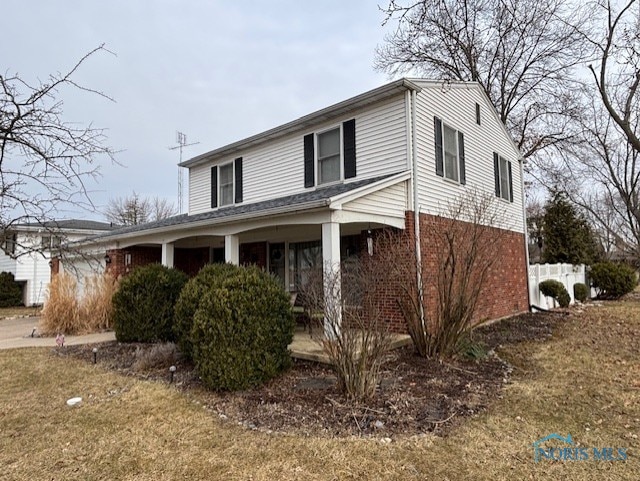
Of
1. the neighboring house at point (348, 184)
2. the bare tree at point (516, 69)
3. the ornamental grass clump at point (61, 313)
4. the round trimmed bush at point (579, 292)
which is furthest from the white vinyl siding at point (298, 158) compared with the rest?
the round trimmed bush at point (579, 292)

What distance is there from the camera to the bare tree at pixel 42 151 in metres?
2.65

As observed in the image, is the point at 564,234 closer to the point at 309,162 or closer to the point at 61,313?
the point at 309,162

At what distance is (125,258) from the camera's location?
43.2ft

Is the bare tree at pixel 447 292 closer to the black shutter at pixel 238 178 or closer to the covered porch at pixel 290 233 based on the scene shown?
the covered porch at pixel 290 233

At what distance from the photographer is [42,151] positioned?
109 inches

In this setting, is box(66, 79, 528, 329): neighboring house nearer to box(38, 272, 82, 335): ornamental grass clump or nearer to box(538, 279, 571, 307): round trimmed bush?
box(538, 279, 571, 307): round trimmed bush

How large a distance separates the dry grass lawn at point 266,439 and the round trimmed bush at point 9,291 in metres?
17.1

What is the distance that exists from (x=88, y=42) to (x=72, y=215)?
4.90 feet

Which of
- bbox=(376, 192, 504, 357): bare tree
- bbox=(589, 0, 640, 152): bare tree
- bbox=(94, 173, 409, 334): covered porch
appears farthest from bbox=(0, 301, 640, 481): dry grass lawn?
bbox=(589, 0, 640, 152): bare tree

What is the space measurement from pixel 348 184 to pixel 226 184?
531 centimetres

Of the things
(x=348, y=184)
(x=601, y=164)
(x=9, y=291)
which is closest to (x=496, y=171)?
(x=348, y=184)

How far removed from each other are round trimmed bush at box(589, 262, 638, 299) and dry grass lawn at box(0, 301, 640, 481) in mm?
13458

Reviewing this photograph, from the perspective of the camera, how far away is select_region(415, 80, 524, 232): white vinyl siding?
8711 millimetres

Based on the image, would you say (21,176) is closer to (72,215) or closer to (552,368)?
(72,215)
